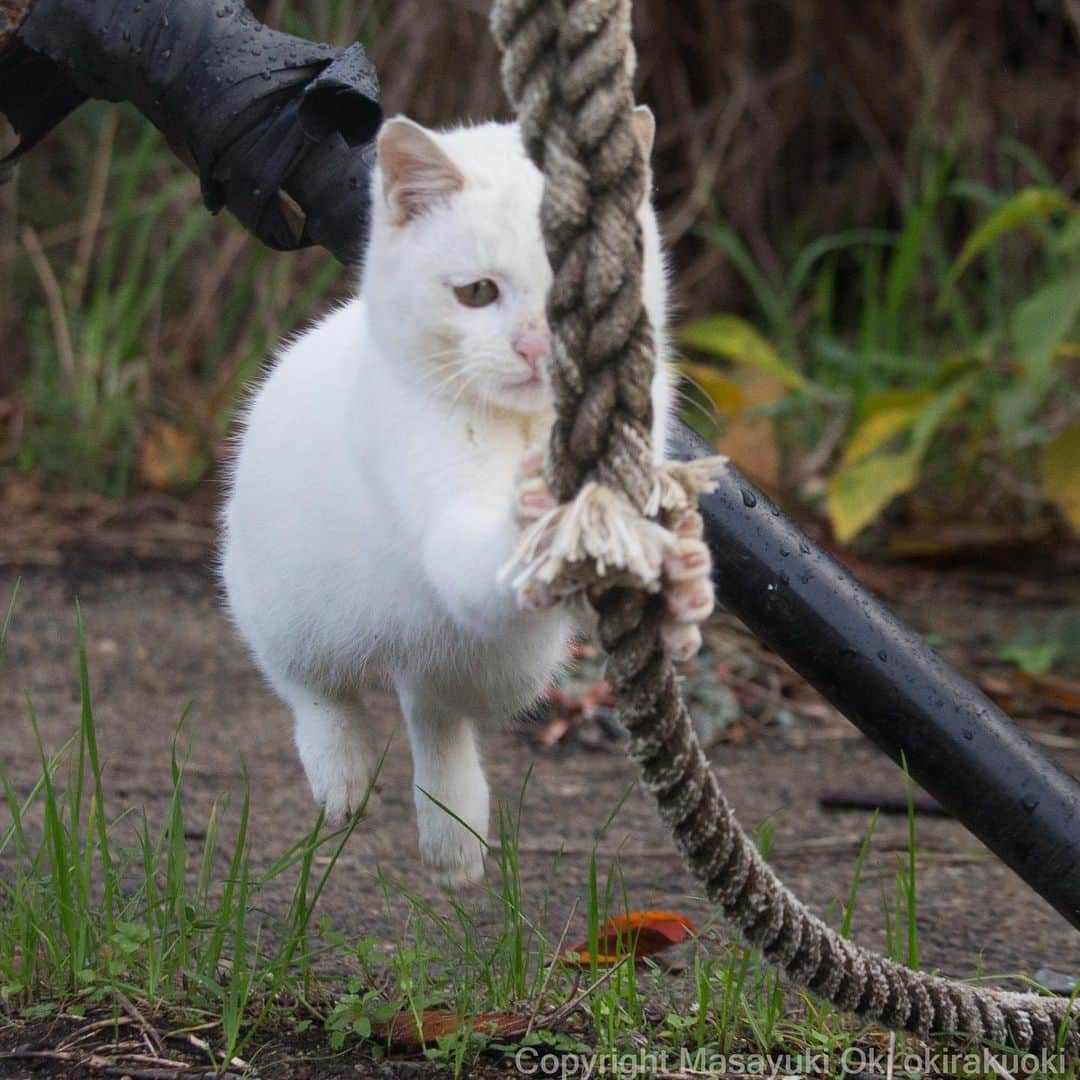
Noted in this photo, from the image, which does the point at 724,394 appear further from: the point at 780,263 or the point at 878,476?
the point at 780,263

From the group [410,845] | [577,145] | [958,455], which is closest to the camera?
[577,145]

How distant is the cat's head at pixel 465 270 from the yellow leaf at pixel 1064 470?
7.51ft

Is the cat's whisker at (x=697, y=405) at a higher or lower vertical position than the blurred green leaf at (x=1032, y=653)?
higher

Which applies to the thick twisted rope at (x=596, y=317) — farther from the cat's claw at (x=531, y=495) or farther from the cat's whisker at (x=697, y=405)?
the cat's whisker at (x=697, y=405)

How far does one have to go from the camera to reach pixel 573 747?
9.99 ft

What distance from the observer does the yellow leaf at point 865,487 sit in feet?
11.3

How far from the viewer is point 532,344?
1286mm

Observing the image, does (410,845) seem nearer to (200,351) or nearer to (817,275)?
(200,351)

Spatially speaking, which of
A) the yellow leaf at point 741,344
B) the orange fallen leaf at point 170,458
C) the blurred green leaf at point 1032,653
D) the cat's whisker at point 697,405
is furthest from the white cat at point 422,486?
the orange fallen leaf at point 170,458

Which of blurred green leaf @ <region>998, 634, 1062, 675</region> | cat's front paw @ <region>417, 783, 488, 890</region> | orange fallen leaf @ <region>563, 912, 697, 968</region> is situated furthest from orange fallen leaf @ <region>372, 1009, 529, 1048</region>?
blurred green leaf @ <region>998, 634, 1062, 675</region>

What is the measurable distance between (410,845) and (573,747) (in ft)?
2.26

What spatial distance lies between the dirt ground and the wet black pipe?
26 cm

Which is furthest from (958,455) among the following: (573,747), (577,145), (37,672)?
(577,145)

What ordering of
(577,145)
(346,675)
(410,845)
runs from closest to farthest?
(577,145)
(346,675)
(410,845)
